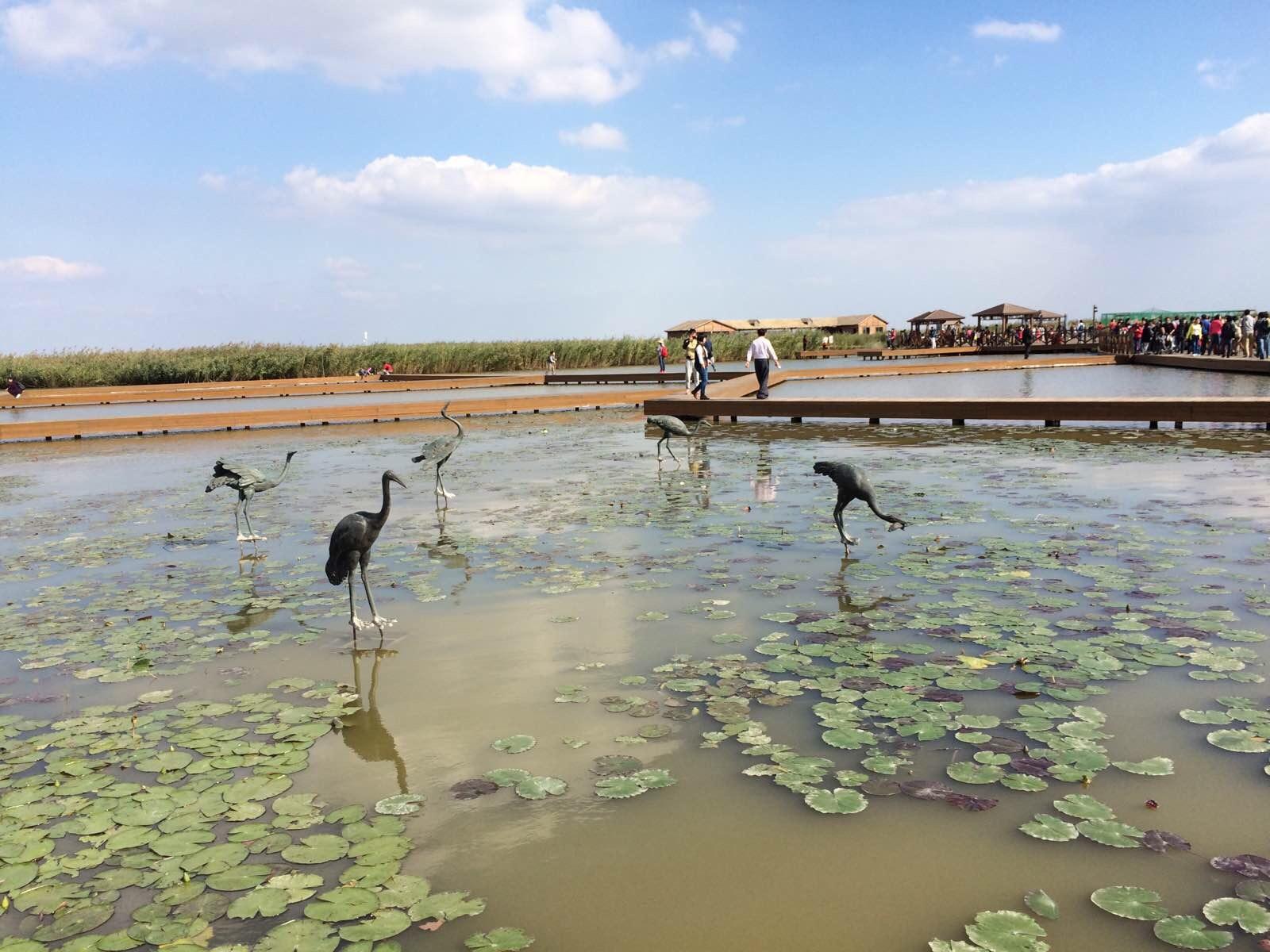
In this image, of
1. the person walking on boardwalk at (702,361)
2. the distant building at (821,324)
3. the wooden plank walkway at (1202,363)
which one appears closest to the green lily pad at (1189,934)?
the person walking on boardwalk at (702,361)

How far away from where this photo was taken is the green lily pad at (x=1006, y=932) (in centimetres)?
228

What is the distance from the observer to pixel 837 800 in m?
3.02

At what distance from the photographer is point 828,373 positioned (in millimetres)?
28250

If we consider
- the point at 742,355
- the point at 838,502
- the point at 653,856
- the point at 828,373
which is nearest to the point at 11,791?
the point at 653,856

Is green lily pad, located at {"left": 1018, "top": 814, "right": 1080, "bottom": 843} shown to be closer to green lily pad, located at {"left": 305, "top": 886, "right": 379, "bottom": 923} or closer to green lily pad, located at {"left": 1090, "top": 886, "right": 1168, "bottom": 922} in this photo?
green lily pad, located at {"left": 1090, "top": 886, "right": 1168, "bottom": 922}

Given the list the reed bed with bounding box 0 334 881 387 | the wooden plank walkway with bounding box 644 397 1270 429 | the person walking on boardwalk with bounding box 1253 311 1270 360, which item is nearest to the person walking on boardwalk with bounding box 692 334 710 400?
the wooden plank walkway with bounding box 644 397 1270 429

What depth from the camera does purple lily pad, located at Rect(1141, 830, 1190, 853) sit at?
2676 millimetres

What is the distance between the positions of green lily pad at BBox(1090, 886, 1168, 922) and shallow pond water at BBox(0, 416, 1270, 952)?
0.04m

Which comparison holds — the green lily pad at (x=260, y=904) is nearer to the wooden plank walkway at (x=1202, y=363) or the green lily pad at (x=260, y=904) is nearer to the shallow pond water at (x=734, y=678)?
the shallow pond water at (x=734, y=678)

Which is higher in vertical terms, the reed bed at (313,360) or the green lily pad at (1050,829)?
the reed bed at (313,360)

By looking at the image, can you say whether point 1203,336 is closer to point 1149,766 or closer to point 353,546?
point 1149,766

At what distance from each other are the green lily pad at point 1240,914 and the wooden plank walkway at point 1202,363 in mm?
25179

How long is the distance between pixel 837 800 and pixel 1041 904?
73 cm

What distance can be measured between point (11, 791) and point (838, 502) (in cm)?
497
